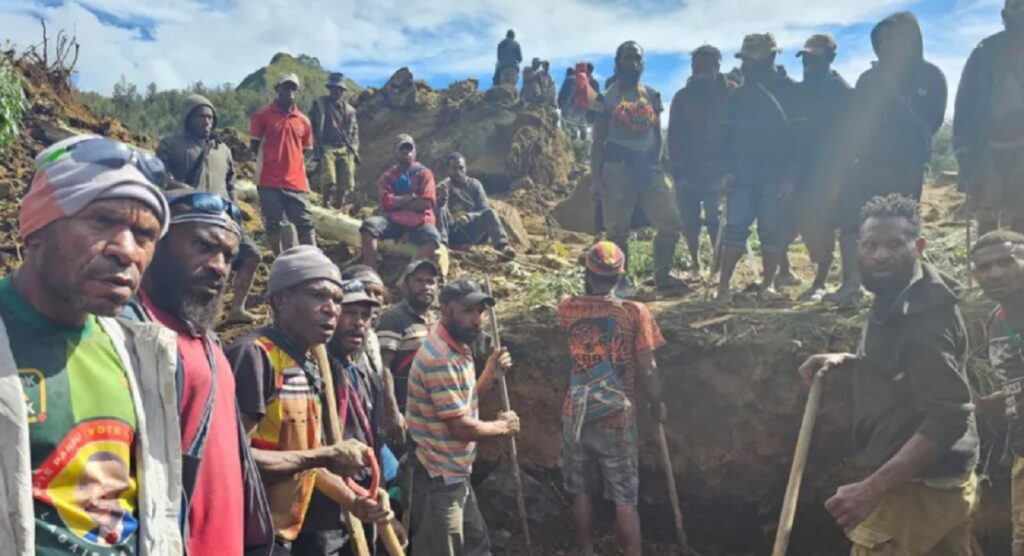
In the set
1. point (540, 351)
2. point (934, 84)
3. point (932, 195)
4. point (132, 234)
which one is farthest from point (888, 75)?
point (932, 195)

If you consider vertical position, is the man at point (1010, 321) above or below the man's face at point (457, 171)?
below

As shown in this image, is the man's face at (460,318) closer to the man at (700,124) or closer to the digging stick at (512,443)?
the digging stick at (512,443)

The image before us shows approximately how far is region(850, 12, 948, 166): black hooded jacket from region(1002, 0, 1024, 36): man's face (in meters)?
0.53

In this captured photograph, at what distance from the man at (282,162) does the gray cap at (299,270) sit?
4.83 m

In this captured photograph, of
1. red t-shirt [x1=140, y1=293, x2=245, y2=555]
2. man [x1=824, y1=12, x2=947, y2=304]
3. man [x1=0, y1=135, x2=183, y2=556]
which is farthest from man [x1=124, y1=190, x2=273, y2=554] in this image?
man [x1=824, y1=12, x2=947, y2=304]

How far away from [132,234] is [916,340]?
292 cm

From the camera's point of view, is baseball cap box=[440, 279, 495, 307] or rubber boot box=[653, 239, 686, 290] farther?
rubber boot box=[653, 239, 686, 290]

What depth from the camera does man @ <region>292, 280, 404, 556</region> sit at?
3178mm

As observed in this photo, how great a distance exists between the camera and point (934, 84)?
5555 millimetres

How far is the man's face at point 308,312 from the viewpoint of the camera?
9.86ft

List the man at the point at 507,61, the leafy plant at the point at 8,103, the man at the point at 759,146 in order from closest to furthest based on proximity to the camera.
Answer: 1. the man at the point at 759,146
2. the leafy plant at the point at 8,103
3. the man at the point at 507,61

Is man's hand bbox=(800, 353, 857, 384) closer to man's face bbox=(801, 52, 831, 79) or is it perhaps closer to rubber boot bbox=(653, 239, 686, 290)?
man's face bbox=(801, 52, 831, 79)

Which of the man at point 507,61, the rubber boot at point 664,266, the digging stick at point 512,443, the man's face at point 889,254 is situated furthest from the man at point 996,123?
the man at point 507,61

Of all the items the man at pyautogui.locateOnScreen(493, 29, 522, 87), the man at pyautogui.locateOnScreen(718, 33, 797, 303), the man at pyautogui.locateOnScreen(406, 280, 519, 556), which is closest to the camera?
the man at pyautogui.locateOnScreen(406, 280, 519, 556)
